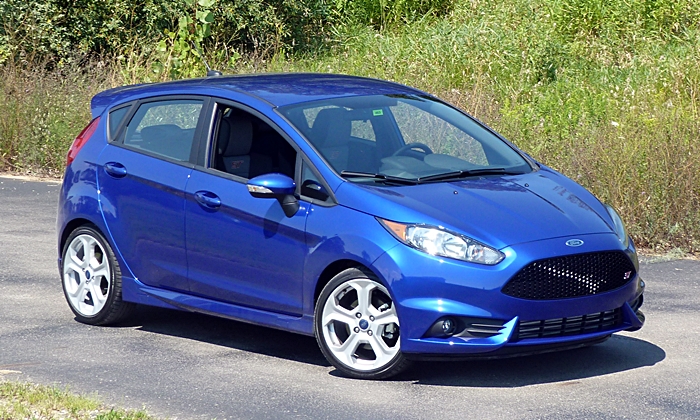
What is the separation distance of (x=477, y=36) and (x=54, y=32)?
23.6ft

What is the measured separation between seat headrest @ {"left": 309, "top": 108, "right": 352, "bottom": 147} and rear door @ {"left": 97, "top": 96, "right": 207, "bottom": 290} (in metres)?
0.79

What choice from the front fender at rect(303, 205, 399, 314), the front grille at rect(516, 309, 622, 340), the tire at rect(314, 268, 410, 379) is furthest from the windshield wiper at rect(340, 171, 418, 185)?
the front grille at rect(516, 309, 622, 340)

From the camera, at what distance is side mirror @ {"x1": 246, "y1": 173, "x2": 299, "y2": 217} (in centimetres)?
632

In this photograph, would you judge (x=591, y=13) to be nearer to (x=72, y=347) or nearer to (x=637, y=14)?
(x=637, y=14)

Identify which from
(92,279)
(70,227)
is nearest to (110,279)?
(92,279)

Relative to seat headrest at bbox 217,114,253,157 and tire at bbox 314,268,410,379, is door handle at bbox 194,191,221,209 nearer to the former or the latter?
seat headrest at bbox 217,114,253,157

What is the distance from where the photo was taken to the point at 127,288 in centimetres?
738

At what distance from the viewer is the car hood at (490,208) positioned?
5941mm

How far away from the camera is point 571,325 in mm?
6016

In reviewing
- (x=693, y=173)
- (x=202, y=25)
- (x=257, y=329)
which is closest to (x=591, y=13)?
(x=202, y=25)

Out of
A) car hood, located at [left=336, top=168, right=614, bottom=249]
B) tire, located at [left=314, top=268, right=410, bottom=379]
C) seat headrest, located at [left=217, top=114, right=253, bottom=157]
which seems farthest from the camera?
seat headrest, located at [left=217, top=114, right=253, bottom=157]

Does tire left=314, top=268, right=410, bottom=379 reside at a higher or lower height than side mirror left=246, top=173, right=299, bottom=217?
lower

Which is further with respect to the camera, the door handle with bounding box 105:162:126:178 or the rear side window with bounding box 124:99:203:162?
the door handle with bounding box 105:162:126:178

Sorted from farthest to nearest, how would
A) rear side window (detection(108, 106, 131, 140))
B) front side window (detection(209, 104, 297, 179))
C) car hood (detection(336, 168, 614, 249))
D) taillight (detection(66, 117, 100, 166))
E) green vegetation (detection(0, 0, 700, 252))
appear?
green vegetation (detection(0, 0, 700, 252)) → taillight (detection(66, 117, 100, 166)) → rear side window (detection(108, 106, 131, 140)) → front side window (detection(209, 104, 297, 179)) → car hood (detection(336, 168, 614, 249))
